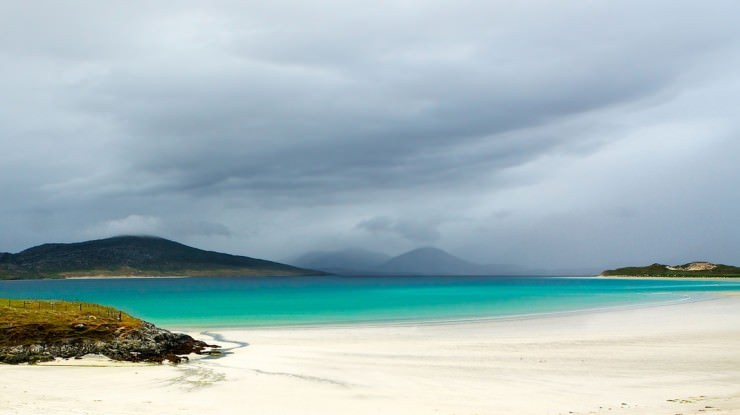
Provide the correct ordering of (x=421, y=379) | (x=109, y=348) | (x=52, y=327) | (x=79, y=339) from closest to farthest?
1. (x=421, y=379)
2. (x=109, y=348)
3. (x=79, y=339)
4. (x=52, y=327)

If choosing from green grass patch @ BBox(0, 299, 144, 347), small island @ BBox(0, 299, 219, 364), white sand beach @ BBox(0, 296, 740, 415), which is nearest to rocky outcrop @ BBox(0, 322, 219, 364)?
small island @ BBox(0, 299, 219, 364)

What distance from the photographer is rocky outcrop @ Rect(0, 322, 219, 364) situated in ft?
86.2

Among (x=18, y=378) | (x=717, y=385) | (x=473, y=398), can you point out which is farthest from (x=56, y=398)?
(x=717, y=385)

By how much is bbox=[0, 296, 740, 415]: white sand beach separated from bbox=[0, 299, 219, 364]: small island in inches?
52.0

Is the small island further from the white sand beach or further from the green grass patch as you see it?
the white sand beach

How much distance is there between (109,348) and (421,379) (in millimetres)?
16682

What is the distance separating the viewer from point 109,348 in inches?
1086

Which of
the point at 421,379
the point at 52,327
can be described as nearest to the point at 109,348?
the point at 52,327

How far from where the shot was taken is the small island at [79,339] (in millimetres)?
26656

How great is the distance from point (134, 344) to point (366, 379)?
13.6 metres

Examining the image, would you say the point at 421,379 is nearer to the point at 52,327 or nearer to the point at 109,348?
the point at 109,348

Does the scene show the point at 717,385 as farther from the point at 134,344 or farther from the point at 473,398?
the point at 134,344

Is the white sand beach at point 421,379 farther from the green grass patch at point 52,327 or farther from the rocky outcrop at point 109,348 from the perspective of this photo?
the green grass patch at point 52,327

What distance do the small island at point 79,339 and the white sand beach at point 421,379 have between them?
1.32 metres
